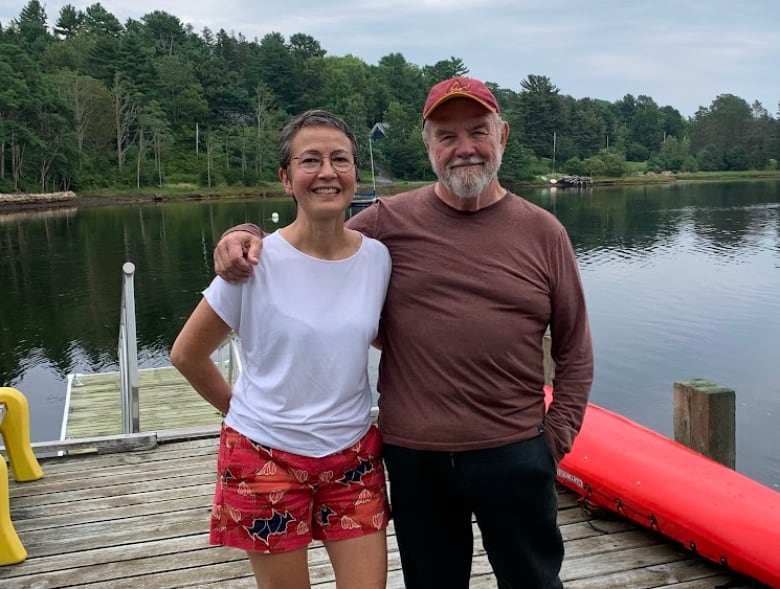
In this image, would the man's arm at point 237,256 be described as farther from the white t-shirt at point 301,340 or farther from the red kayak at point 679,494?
the red kayak at point 679,494

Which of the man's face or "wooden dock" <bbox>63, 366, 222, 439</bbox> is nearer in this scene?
the man's face

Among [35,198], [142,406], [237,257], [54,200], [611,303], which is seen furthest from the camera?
[54,200]

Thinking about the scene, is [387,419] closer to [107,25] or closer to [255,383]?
[255,383]

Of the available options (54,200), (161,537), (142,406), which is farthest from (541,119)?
(161,537)

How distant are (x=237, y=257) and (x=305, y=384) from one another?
1.14 feet

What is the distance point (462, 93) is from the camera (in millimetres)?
1905

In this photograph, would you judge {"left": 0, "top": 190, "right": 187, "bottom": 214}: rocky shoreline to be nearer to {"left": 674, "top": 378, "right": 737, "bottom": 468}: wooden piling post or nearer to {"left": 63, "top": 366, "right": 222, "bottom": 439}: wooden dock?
{"left": 63, "top": 366, "right": 222, "bottom": 439}: wooden dock

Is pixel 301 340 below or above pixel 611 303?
above

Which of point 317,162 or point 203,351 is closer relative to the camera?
point 317,162

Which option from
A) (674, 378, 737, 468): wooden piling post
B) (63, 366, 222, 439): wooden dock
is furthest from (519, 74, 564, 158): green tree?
(674, 378, 737, 468): wooden piling post

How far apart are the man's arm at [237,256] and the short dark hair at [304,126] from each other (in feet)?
0.75

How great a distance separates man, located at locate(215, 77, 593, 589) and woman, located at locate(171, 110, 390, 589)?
87 mm

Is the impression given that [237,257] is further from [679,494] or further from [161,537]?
[679,494]

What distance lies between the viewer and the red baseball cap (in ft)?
6.28
